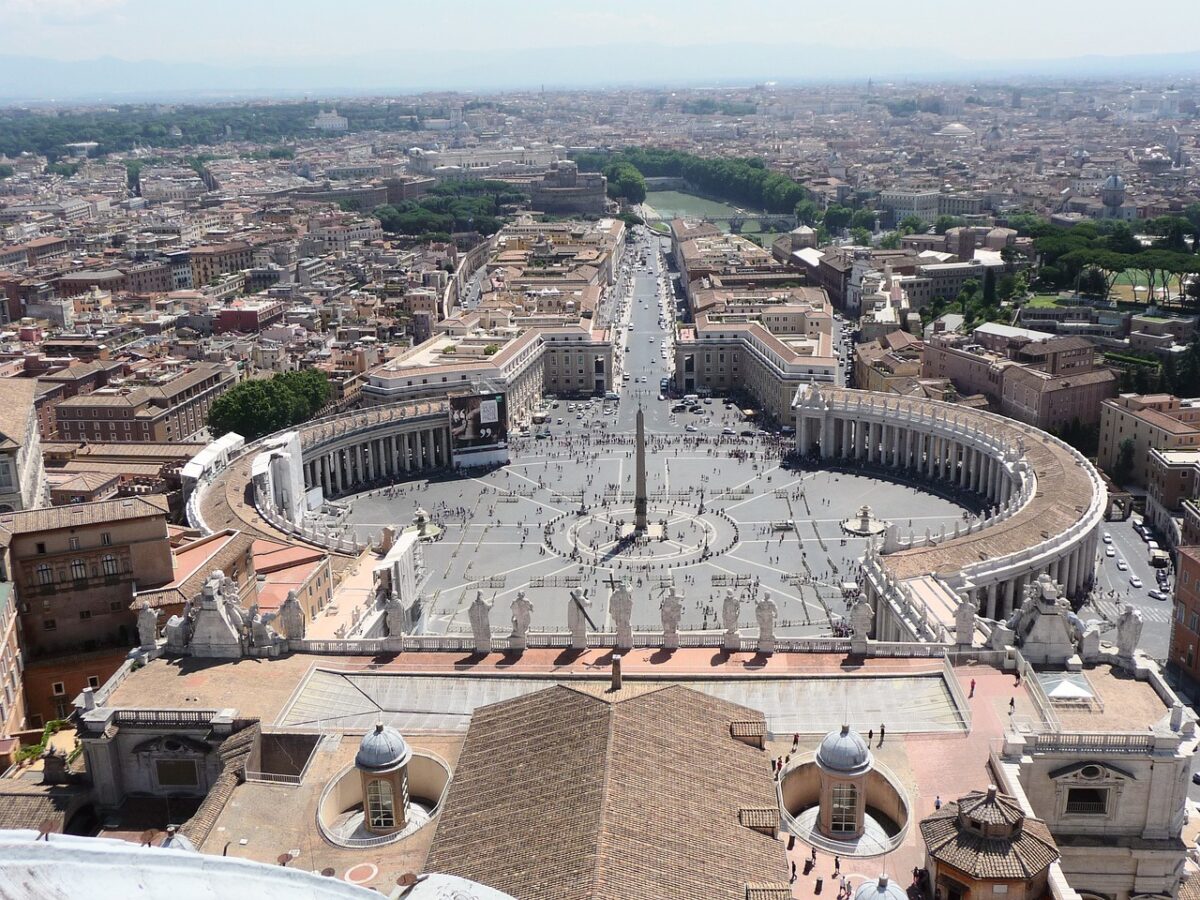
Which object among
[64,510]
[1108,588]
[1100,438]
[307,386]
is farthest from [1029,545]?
[307,386]

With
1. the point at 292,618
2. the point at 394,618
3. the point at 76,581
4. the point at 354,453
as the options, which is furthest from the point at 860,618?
the point at 354,453

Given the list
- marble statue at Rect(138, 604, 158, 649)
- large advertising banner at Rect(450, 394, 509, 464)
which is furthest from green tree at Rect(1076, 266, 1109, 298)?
marble statue at Rect(138, 604, 158, 649)

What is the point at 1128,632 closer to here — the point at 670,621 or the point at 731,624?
the point at 731,624

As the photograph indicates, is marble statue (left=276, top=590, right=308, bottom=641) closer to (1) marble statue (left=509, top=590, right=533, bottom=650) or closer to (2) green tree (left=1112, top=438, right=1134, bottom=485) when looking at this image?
(1) marble statue (left=509, top=590, right=533, bottom=650)

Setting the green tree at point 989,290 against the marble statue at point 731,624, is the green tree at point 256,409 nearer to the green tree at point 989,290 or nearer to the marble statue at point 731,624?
the marble statue at point 731,624

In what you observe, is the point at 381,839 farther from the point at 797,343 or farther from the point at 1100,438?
the point at 797,343

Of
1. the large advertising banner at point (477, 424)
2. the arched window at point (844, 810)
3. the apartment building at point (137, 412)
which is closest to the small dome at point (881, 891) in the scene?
the arched window at point (844, 810)
